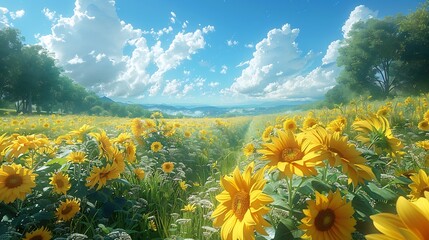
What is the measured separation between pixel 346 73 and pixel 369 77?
7.84ft

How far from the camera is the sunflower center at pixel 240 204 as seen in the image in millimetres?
1255

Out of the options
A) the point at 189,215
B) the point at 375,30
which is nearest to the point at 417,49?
the point at 375,30

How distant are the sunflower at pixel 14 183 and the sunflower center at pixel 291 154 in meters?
1.92

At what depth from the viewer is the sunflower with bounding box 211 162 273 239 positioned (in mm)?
1141

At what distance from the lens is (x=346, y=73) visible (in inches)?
1237

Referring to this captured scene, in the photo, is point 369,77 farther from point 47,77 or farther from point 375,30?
point 47,77

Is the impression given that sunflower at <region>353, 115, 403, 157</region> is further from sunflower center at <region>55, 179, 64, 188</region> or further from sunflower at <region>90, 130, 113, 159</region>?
sunflower center at <region>55, 179, 64, 188</region>

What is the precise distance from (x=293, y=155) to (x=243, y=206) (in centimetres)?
35

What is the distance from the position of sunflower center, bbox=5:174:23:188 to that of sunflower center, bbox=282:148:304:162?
1988 mm

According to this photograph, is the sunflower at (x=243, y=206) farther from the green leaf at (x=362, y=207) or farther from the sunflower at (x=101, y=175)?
the sunflower at (x=101, y=175)

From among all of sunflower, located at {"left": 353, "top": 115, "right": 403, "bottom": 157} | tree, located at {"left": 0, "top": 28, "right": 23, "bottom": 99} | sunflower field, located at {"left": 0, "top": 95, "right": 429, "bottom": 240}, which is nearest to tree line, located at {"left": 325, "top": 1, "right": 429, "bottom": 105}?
sunflower field, located at {"left": 0, "top": 95, "right": 429, "bottom": 240}

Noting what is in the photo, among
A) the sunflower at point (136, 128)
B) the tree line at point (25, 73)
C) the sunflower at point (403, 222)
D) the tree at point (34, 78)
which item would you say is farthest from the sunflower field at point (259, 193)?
the tree at point (34, 78)

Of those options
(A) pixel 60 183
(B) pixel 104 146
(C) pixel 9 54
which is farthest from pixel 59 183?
(C) pixel 9 54

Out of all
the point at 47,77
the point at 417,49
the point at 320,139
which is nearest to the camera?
the point at 320,139
